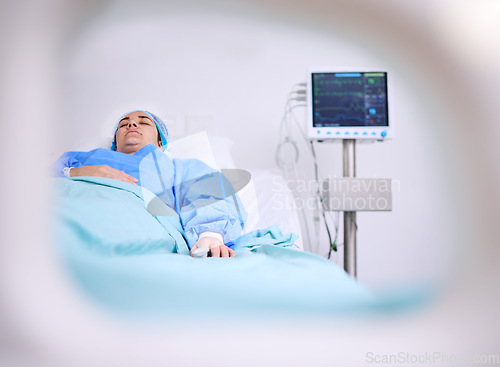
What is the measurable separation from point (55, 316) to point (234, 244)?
656 mm

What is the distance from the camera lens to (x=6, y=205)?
6.0 inches

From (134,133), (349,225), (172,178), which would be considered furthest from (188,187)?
(349,225)

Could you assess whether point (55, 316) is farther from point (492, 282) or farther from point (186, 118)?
point (186, 118)

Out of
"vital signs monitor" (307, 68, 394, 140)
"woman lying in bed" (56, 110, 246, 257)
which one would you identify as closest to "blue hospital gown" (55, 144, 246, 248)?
"woman lying in bed" (56, 110, 246, 257)

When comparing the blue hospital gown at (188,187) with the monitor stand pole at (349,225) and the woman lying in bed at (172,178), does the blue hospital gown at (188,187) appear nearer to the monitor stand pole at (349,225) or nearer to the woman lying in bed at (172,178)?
the woman lying in bed at (172,178)

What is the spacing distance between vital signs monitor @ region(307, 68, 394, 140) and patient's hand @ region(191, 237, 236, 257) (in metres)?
0.74

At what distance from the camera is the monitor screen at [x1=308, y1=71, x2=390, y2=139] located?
1.29m

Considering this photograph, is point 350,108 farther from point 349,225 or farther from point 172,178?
point 172,178

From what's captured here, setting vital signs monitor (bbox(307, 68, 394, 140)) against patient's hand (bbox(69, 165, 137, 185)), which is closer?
patient's hand (bbox(69, 165, 137, 185))

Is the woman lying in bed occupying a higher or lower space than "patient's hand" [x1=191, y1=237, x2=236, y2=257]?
higher

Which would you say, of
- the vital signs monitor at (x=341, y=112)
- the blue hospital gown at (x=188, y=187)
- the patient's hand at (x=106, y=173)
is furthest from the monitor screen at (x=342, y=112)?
the patient's hand at (x=106, y=173)

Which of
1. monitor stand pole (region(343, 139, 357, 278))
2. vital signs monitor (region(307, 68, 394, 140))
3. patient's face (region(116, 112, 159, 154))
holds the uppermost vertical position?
vital signs monitor (region(307, 68, 394, 140))

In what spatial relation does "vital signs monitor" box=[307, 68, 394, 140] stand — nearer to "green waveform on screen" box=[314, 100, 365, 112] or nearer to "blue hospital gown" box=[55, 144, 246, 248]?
"green waveform on screen" box=[314, 100, 365, 112]

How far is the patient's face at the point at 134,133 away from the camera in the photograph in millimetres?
1115
